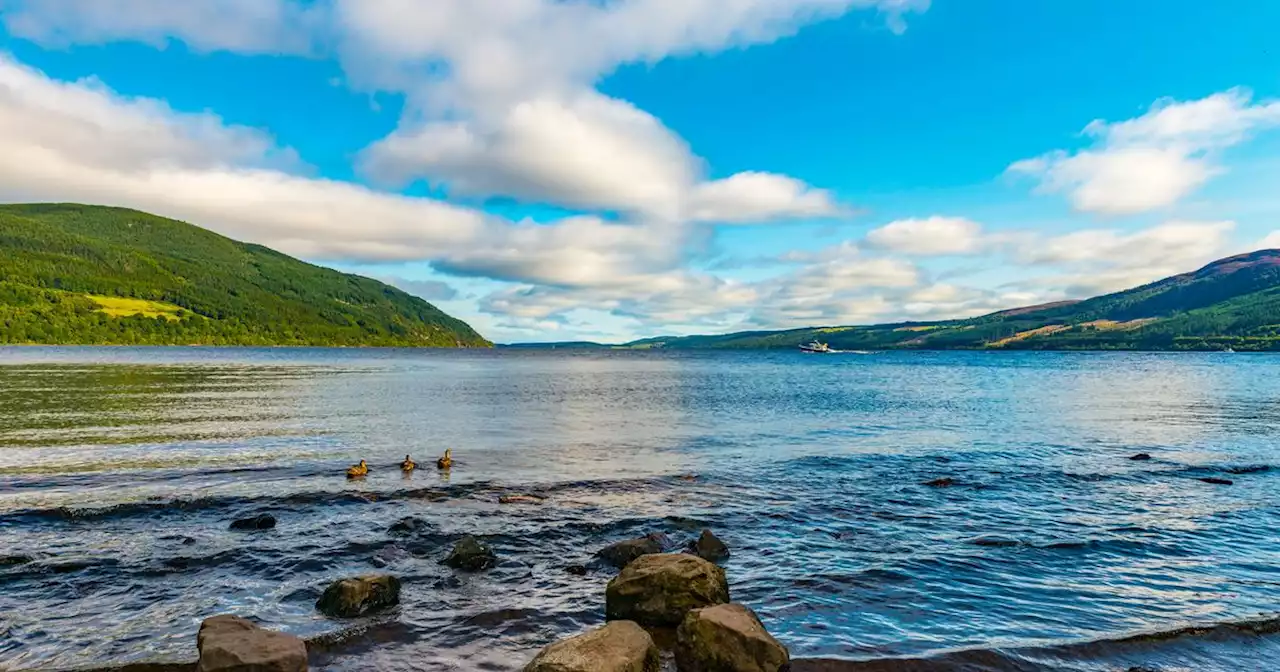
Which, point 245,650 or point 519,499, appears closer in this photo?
point 245,650

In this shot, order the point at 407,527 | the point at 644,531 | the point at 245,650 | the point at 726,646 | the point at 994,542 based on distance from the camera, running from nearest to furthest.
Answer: the point at 245,650 < the point at 726,646 < the point at 994,542 < the point at 407,527 < the point at 644,531

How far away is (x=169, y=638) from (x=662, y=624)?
10058mm

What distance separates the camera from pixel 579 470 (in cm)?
3322

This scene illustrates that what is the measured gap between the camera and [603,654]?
11.1m

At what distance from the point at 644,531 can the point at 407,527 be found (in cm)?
784

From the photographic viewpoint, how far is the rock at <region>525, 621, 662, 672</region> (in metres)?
10.8

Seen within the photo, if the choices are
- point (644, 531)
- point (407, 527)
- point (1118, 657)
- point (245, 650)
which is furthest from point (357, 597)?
point (1118, 657)

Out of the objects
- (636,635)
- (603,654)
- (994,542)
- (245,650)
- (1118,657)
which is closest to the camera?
(245,650)

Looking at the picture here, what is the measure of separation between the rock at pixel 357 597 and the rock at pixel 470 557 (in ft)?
9.19

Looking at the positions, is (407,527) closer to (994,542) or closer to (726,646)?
(726,646)

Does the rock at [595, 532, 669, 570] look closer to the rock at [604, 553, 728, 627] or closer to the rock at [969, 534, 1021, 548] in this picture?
the rock at [604, 553, 728, 627]

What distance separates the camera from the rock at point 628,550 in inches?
738

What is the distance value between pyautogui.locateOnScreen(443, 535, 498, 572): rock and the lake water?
557mm

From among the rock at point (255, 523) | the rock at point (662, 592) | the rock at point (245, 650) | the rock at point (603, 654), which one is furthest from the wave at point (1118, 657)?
the rock at point (255, 523)
